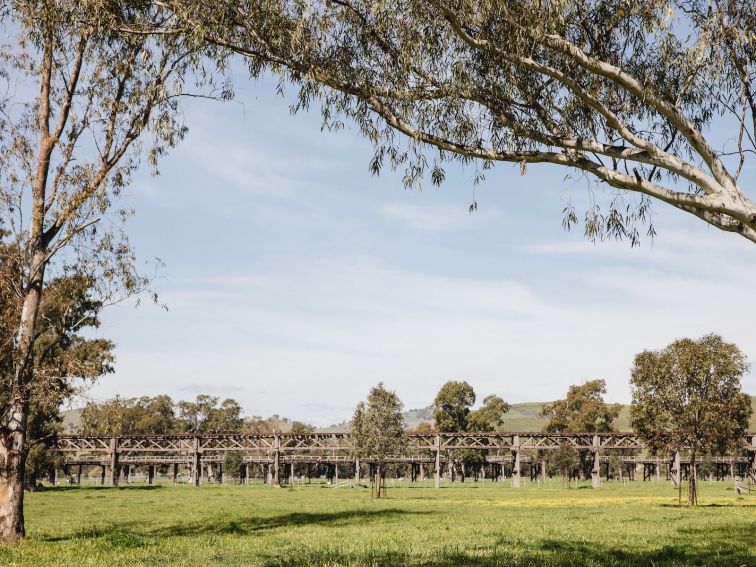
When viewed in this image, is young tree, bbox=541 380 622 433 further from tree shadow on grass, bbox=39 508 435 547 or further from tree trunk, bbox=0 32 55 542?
tree trunk, bbox=0 32 55 542

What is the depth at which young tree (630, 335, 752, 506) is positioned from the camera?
31547 mm

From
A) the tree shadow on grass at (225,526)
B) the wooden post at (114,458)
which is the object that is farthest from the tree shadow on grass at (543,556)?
the wooden post at (114,458)

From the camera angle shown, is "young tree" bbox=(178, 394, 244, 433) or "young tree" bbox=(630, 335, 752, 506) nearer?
"young tree" bbox=(630, 335, 752, 506)

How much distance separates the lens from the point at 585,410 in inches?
3819

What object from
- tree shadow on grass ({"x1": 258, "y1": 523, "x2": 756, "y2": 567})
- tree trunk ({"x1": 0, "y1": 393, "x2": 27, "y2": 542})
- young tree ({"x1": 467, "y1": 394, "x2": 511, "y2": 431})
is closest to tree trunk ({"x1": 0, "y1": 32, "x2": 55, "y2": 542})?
tree trunk ({"x1": 0, "y1": 393, "x2": 27, "y2": 542})

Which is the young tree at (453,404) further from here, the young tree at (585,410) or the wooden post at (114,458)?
the wooden post at (114,458)

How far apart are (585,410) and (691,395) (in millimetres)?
67624

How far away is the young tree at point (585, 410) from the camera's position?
9719cm

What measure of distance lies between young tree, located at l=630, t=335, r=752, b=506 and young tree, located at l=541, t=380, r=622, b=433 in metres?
66.4

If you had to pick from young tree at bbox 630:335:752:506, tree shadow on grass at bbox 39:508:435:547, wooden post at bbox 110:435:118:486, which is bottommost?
wooden post at bbox 110:435:118:486

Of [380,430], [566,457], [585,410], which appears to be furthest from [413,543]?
[585,410]

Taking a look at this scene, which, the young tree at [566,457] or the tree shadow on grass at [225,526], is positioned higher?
the tree shadow on grass at [225,526]

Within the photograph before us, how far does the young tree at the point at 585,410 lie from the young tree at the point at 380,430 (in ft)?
184

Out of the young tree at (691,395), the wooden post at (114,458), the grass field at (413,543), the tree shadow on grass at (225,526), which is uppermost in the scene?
the young tree at (691,395)
